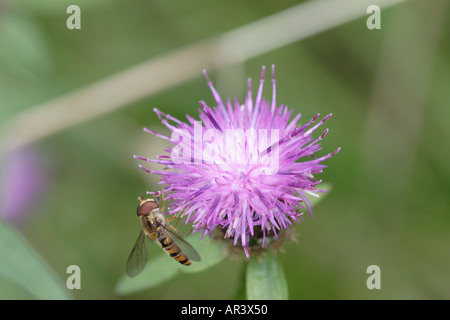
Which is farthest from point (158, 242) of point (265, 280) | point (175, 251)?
point (265, 280)

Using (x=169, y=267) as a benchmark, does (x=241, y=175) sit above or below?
above

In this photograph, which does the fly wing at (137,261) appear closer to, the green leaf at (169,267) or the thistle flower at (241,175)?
the green leaf at (169,267)

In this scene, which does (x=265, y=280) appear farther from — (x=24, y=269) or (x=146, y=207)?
(x=24, y=269)

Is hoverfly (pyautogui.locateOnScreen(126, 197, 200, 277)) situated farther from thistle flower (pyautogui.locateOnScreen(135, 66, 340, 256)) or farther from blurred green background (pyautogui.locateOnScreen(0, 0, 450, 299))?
blurred green background (pyautogui.locateOnScreen(0, 0, 450, 299))

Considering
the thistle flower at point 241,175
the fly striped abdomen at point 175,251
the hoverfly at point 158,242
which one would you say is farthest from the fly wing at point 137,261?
the thistle flower at point 241,175

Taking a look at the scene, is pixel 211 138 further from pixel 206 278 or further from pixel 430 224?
pixel 430 224

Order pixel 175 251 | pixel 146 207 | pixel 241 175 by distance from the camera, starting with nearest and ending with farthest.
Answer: pixel 241 175 < pixel 175 251 < pixel 146 207
